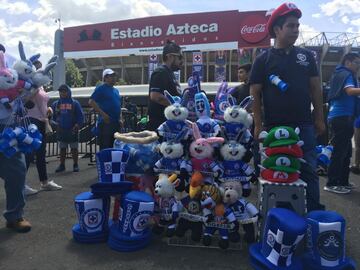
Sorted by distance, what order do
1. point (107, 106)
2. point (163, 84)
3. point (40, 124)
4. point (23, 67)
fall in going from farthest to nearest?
point (107, 106)
point (40, 124)
point (163, 84)
point (23, 67)

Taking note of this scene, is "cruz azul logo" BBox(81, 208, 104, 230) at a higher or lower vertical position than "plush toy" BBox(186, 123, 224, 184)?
lower

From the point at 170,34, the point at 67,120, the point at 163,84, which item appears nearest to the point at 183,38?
the point at 170,34

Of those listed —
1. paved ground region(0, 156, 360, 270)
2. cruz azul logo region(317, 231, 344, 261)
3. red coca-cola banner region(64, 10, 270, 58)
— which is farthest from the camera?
red coca-cola banner region(64, 10, 270, 58)

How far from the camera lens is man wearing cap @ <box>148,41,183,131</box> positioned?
13.2 ft

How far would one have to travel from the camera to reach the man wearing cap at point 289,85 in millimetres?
3229

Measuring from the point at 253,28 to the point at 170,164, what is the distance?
1014 inches

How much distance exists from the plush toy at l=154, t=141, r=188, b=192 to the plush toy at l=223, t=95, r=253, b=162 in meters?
0.46

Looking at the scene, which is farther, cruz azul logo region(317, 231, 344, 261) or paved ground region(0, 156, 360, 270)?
paved ground region(0, 156, 360, 270)

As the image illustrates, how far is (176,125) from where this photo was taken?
11.4 feet

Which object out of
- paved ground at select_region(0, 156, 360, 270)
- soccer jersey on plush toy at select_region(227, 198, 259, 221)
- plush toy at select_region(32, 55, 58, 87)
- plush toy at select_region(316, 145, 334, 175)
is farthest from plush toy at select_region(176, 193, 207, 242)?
plush toy at select_region(316, 145, 334, 175)

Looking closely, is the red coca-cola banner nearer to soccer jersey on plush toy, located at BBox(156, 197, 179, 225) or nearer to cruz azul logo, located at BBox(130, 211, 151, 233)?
soccer jersey on plush toy, located at BBox(156, 197, 179, 225)

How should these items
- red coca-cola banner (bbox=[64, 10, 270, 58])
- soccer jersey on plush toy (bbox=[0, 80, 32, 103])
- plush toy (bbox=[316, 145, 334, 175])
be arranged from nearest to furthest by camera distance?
1. soccer jersey on plush toy (bbox=[0, 80, 32, 103])
2. plush toy (bbox=[316, 145, 334, 175])
3. red coca-cola banner (bbox=[64, 10, 270, 58])

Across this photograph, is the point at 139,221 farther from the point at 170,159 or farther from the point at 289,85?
the point at 289,85

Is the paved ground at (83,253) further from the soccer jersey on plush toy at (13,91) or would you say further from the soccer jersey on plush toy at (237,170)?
the soccer jersey on plush toy at (13,91)
